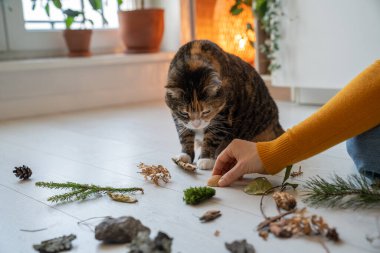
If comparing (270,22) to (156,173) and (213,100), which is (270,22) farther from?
(156,173)

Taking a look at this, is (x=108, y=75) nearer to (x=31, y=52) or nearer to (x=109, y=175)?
(x=31, y=52)

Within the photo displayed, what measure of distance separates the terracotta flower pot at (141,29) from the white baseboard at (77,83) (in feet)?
0.31

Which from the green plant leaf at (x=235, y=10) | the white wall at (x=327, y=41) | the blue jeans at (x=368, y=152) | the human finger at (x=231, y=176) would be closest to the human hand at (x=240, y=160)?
the human finger at (x=231, y=176)

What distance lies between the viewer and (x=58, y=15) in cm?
267

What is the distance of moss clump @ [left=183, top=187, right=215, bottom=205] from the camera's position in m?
0.98

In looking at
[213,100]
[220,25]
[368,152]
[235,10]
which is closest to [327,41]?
[235,10]

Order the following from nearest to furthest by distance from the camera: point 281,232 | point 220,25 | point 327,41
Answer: point 281,232 < point 327,41 < point 220,25

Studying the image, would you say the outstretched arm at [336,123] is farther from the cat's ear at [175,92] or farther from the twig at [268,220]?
the cat's ear at [175,92]

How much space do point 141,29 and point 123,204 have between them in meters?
1.91

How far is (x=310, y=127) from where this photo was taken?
99 centimetres

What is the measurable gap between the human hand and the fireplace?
1750mm

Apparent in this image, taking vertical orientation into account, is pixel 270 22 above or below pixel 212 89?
above

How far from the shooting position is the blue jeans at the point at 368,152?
1030 millimetres

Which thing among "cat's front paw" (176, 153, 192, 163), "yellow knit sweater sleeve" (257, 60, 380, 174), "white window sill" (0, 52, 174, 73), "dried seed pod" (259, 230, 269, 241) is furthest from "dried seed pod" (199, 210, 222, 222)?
"white window sill" (0, 52, 174, 73)
